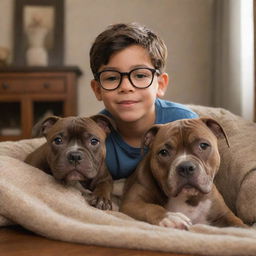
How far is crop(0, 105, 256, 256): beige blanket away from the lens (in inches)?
59.4

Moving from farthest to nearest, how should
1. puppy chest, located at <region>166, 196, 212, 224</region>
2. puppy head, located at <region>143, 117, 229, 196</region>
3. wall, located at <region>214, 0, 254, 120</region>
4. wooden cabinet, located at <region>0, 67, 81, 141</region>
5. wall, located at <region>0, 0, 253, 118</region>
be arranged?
wall, located at <region>0, 0, 253, 118</region>, wooden cabinet, located at <region>0, 67, 81, 141</region>, wall, located at <region>214, 0, 254, 120</region>, puppy chest, located at <region>166, 196, 212, 224</region>, puppy head, located at <region>143, 117, 229, 196</region>

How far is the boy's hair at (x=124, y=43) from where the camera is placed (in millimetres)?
2548

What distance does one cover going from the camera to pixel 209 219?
217 cm

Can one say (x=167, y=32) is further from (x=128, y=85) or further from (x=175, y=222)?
(x=175, y=222)

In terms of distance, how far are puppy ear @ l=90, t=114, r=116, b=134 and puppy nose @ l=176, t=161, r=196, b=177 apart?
0.79 m

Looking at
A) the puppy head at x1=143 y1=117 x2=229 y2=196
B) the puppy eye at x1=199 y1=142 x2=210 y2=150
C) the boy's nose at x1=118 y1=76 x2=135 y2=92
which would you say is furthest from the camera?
the boy's nose at x1=118 y1=76 x2=135 y2=92

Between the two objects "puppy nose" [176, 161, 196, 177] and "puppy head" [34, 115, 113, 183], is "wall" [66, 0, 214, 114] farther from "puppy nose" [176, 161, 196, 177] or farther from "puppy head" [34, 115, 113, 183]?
"puppy nose" [176, 161, 196, 177]

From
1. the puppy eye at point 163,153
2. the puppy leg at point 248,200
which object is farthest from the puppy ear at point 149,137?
the puppy leg at point 248,200

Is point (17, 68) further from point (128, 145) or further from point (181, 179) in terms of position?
point (181, 179)

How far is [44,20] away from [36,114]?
1507 millimetres

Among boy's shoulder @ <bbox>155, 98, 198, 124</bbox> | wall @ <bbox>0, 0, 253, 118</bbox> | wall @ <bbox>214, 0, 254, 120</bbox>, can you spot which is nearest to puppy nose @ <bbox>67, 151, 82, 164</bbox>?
boy's shoulder @ <bbox>155, 98, 198, 124</bbox>

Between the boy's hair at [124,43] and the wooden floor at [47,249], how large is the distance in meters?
1.27

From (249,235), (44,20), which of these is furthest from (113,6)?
(249,235)

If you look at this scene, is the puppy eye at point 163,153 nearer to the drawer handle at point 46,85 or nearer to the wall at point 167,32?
the drawer handle at point 46,85
